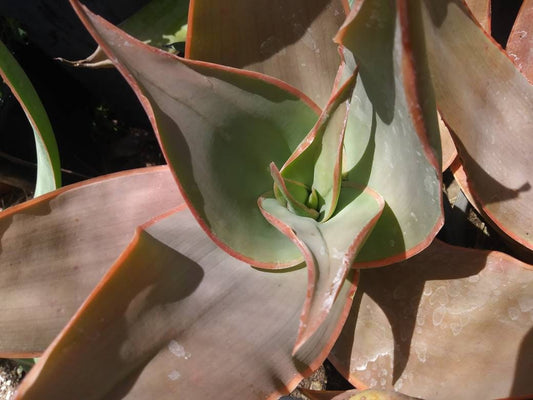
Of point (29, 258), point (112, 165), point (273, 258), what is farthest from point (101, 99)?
point (273, 258)

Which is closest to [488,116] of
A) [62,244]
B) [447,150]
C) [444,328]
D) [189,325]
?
[447,150]

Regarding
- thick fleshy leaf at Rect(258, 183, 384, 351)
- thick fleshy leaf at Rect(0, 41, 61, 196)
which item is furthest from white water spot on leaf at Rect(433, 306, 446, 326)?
thick fleshy leaf at Rect(0, 41, 61, 196)

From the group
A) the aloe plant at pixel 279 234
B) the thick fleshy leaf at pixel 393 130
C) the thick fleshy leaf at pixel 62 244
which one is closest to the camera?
the thick fleshy leaf at pixel 393 130

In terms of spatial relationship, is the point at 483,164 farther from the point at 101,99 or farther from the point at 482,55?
the point at 101,99

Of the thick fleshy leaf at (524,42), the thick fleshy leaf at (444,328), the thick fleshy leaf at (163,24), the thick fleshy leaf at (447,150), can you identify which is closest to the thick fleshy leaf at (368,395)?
the thick fleshy leaf at (444,328)

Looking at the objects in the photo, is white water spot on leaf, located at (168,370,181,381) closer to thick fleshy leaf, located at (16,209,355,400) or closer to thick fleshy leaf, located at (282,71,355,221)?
thick fleshy leaf, located at (16,209,355,400)

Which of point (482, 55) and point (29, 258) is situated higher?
point (482, 55)

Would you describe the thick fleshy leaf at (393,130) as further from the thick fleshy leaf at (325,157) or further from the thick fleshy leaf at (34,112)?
the thick fleshy leaf at (34,112)

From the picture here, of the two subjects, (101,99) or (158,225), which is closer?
(158,225)

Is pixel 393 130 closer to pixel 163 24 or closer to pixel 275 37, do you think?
pixel 275 37
